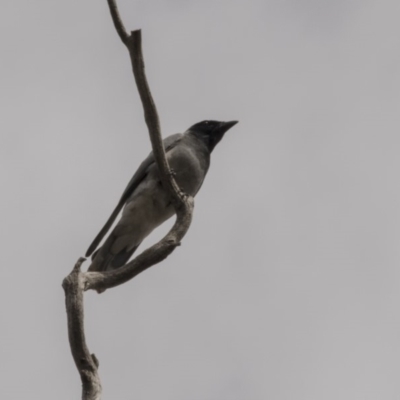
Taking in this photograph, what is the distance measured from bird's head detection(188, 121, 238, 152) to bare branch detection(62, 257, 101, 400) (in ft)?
15.8

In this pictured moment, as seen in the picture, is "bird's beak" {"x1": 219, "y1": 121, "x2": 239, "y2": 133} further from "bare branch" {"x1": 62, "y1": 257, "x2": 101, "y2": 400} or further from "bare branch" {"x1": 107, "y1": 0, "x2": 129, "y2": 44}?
"bare branch" {"x1": 62, "y1": 257, "x2": 101, "y2": 400}

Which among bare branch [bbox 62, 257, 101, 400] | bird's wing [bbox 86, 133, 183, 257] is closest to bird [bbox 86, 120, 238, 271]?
bird's wing [bbox 86, 133, 183, 257]

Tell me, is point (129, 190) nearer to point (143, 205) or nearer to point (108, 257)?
point (143, 205)

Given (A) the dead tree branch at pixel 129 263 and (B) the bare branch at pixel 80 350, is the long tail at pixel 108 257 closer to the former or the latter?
(A) the dead tree branch at pixel 129 263

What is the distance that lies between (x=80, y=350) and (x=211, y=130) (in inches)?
210

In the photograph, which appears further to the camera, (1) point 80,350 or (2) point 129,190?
(2) point 129,190

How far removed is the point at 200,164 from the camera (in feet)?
32.0

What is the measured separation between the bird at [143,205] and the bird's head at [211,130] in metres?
0.58

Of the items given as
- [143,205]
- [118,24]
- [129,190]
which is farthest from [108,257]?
[118,24]

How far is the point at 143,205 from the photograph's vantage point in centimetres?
922

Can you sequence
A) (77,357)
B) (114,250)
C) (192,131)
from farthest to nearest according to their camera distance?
(192,131) → (114,250) → (77,357)

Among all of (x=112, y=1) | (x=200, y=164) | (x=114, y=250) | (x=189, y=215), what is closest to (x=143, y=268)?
(x=189, y=215)

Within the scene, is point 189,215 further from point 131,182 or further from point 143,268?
point 131,182

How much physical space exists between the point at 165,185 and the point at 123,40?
131 centimetres
